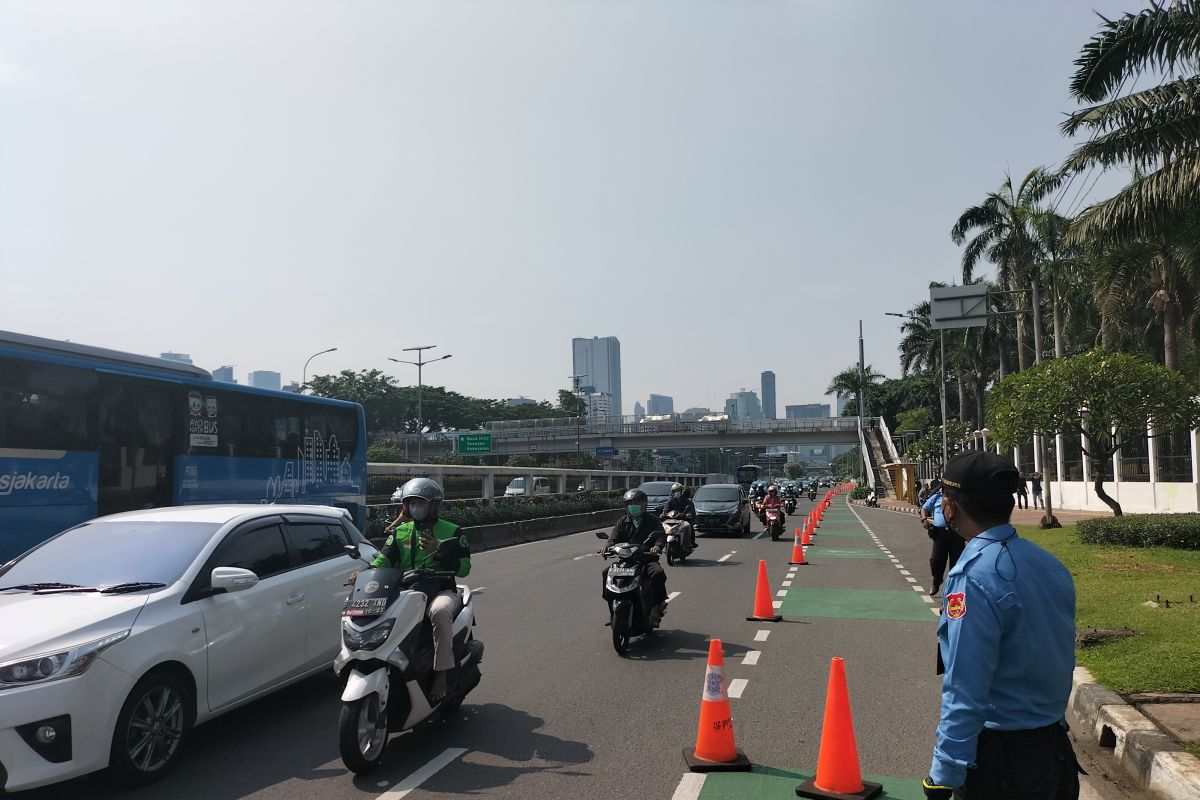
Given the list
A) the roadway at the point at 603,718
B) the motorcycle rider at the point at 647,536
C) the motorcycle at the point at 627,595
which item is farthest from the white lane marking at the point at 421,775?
the motorcycle rider at the point at 647,536

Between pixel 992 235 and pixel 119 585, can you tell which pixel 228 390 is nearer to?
pixel 119 585

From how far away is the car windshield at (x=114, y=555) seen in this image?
5.81 meters

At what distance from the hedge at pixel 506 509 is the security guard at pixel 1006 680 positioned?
17.2 meters

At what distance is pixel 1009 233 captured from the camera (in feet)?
122

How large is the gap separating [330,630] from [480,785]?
2479 millimetres

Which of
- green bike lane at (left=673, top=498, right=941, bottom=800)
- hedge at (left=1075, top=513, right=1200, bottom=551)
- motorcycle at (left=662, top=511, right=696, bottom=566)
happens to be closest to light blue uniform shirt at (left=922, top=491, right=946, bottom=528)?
green bike lane at (left=673, top=498, right=941, bottom=800)

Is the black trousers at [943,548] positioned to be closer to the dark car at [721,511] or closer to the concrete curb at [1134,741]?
the concrete curb at [1134,741]

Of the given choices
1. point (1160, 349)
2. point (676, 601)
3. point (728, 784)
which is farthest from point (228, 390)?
point (1160, 349)

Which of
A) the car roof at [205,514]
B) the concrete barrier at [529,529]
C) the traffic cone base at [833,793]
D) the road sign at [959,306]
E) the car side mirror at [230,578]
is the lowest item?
the concrete barrier at [529,529]

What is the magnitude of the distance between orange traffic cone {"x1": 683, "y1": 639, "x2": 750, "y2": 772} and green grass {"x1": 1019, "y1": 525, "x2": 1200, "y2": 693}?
9.17 feet

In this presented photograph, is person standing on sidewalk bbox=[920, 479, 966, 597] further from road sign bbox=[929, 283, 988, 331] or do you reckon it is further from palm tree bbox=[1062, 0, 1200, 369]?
road sign bbox=[929, 283, 988, 331]

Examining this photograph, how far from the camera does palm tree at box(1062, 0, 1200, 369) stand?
1516cm

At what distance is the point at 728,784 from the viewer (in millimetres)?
5234

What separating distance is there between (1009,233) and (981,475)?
3835 centimetres
